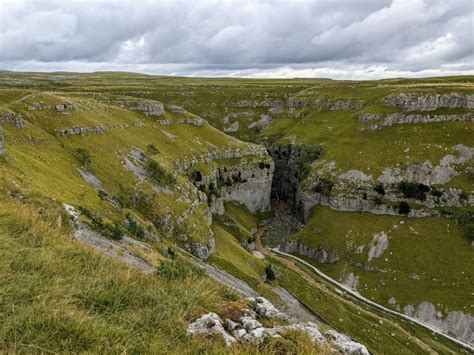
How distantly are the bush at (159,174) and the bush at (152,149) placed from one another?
9.37 m

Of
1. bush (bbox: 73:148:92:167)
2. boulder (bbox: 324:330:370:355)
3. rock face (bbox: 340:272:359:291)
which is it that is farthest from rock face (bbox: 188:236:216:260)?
boulder (bbox: 324:330:370:355)

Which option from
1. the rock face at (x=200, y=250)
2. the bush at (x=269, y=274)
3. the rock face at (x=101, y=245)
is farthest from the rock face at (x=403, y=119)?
the rock face at (x=101, y=245)

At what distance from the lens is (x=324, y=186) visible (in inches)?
4225

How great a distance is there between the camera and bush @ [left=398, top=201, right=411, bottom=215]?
94562 millimetres

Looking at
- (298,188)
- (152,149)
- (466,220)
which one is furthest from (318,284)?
(152,149)

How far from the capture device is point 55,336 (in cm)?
817

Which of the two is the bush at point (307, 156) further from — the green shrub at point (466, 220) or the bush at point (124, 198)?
the bush at point (124, 198)

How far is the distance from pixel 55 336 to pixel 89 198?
43743mm

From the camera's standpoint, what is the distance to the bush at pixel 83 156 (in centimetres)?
6433

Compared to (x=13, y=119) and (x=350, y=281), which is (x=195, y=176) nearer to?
(x=13, y=119)

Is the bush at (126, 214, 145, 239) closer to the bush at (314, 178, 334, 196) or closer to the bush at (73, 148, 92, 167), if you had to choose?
the bush at (73, 148, 92, 167)

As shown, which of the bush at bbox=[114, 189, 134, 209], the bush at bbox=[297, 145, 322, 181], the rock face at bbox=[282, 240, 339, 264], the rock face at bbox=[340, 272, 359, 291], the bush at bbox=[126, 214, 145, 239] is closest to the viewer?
the bush at bbox=[126, 214, 145, 239]

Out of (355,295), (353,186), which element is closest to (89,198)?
(355,295)

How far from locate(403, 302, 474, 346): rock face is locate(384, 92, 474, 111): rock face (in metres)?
70.8
